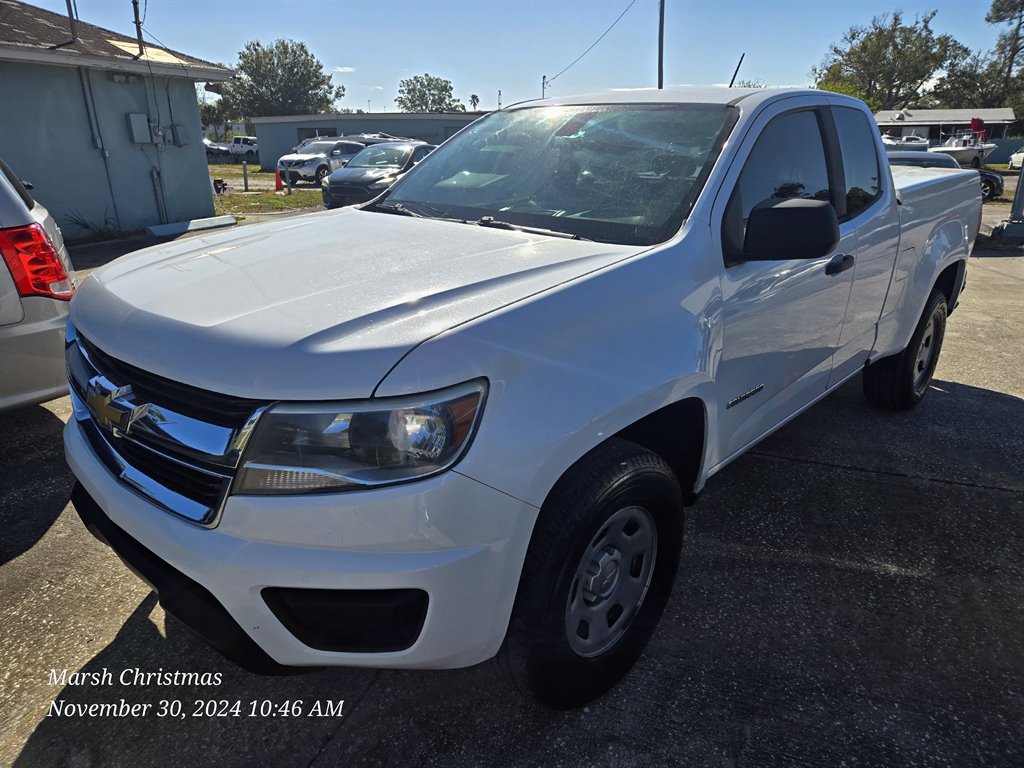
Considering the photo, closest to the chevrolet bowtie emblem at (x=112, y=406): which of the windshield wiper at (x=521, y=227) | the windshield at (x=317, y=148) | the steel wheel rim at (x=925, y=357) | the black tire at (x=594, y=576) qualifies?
the black tire at (x=594, y=576)

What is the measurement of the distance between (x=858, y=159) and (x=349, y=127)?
132ft

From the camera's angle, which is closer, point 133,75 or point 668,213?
point 668,213

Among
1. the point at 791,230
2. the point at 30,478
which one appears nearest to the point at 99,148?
the point at 30,478

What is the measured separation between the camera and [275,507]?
160 centimetres

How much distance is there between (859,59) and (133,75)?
237 ft

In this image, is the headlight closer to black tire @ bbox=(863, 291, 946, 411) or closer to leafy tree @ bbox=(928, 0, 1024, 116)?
black tire @ bbox=(863, 291, 946, 411)

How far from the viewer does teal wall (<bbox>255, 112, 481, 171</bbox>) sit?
123ft

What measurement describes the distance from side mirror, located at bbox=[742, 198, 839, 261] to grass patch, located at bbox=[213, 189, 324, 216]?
14323mm

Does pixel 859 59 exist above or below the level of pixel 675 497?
above

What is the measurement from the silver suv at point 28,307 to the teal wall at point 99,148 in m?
9.09

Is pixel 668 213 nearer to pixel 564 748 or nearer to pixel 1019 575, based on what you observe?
pixel 564 748

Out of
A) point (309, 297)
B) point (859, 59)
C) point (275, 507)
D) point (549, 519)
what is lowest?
point (549, 519)

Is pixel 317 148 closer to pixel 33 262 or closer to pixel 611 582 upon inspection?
pixel 33 262

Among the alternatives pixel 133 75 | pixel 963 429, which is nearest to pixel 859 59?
pixel 133 75
